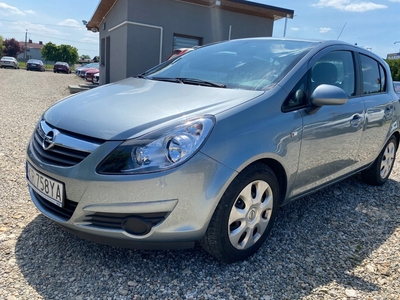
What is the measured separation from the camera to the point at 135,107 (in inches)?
90.0

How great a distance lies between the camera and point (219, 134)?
80.4 inches

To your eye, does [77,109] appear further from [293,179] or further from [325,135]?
[325,135]

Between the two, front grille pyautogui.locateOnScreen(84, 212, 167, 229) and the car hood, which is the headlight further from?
front grille pyautogui.locateOnScreen(84, 212, 167, 229)

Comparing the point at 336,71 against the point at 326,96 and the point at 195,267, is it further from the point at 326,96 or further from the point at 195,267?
the point at 195,267

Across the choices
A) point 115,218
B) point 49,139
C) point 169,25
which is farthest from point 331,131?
point 169,25

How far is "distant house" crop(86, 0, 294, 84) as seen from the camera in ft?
35.5

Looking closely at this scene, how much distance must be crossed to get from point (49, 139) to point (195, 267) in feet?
4.19

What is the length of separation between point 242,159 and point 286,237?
1071mm

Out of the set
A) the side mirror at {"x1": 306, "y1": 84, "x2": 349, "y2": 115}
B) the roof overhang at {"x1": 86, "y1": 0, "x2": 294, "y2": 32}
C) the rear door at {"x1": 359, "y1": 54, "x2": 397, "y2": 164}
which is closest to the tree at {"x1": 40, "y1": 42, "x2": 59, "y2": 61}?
the roof overhang at {"x1": 86, "y1": 0, "x2": 294, "y2": 32}

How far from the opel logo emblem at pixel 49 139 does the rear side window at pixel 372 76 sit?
292cm

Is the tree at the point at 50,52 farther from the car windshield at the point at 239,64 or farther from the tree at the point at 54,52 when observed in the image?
the car windshield at the point at 239,64

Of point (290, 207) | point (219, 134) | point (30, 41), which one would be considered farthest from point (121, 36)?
point (30, 41)

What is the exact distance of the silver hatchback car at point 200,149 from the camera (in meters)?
1.94

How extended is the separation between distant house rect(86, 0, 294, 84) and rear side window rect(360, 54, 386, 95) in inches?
325
